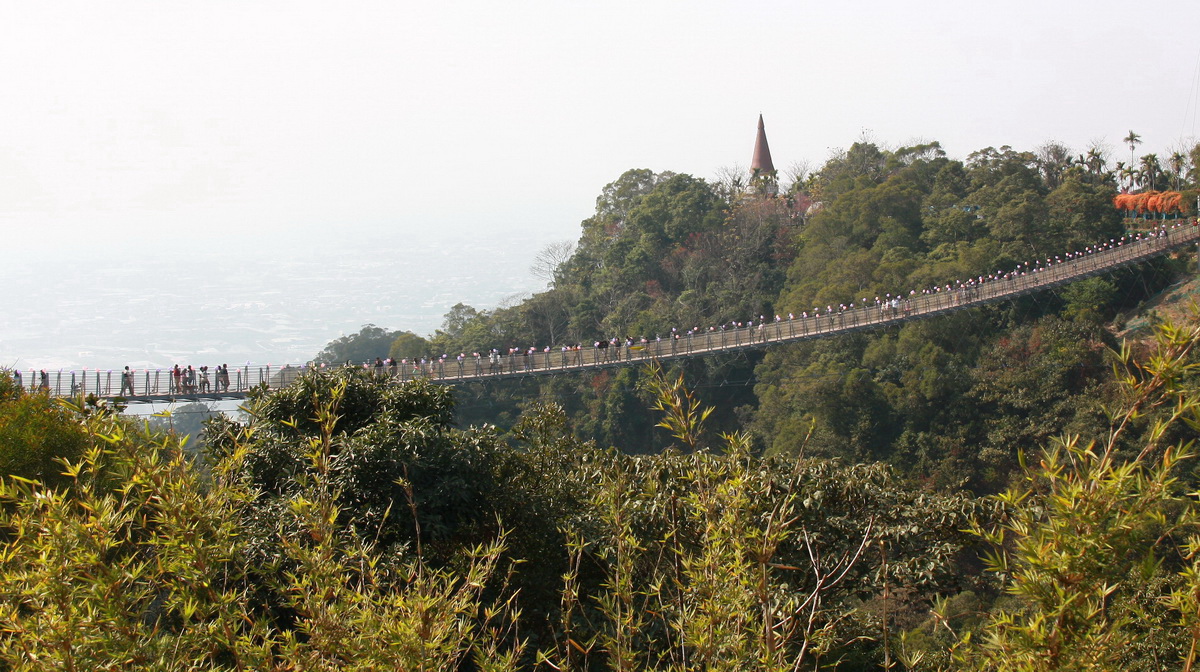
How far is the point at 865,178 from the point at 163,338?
273 feet

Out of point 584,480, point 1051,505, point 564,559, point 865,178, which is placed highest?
point 865,178

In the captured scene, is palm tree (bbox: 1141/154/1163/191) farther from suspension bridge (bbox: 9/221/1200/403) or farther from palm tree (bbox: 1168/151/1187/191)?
suspension bridge (bbox: 9/221/1200/403)

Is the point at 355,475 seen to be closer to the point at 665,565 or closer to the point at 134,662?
the point at 665,565

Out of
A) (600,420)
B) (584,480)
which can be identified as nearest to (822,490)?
(584,480)

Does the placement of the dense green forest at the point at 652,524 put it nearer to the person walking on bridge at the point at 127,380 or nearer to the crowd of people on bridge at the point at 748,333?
the crowd of people on bridge at the point at 748,333

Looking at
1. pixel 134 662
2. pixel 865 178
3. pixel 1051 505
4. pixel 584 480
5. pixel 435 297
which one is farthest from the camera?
pixel 435 297

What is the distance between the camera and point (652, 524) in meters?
8.05

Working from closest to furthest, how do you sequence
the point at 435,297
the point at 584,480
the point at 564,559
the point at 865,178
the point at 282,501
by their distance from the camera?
the point at 282,501 < the point at 564,559 < the point at 584,480 < the point at 865,178 < the point at 435,297

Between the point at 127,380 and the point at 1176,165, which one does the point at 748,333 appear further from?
the point at 1176,165

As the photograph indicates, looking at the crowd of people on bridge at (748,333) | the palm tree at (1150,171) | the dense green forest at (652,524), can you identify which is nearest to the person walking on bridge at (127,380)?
the crowd of people on bridge at (748,333)

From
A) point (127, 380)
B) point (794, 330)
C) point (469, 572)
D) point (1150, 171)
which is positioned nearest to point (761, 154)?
point (1150, 171)

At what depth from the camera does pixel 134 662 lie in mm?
3502

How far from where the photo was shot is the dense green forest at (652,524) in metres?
3.22

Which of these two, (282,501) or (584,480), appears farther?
(584,480)
